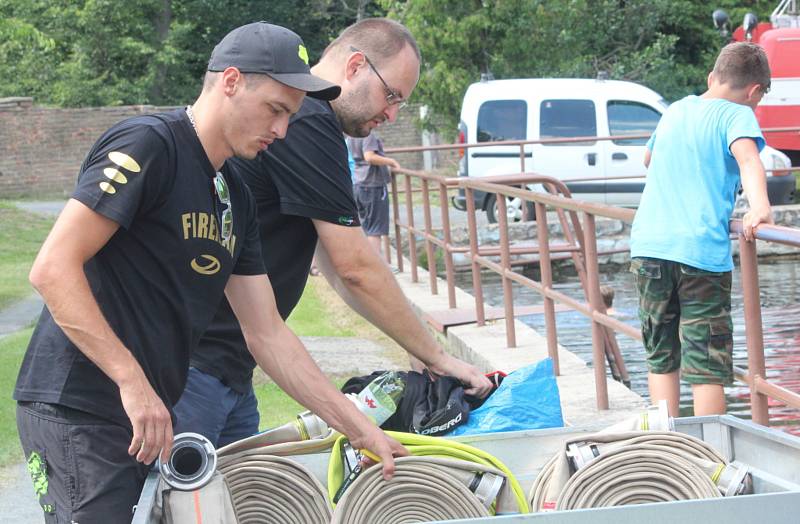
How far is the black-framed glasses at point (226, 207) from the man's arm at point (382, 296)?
1.98 ft

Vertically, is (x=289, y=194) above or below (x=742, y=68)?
below

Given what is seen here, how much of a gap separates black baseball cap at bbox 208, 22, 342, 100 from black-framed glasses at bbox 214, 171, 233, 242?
252 mm

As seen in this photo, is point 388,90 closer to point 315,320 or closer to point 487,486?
point 487,486

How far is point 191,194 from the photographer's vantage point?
102 inches

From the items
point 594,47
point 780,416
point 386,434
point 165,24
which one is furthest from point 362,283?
point 165,24

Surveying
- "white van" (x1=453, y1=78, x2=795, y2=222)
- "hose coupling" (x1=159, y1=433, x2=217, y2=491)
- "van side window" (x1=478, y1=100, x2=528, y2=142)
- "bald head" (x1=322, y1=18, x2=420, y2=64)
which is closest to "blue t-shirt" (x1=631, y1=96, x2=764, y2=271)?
"bald head" (x1=322, y1=18, x2=420, y2=64)

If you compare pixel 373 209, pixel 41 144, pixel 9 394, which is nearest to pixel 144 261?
pixel 9 394

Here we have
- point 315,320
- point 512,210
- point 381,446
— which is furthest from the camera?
point 512,210

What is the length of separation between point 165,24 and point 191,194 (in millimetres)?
31450

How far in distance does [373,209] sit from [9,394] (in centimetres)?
505

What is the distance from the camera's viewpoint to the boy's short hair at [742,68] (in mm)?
4684

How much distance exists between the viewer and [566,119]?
17.2m

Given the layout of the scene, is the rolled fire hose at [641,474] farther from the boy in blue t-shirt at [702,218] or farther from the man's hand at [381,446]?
the boy in blue t-shirt at [702,218]

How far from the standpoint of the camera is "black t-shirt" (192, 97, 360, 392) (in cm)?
324
